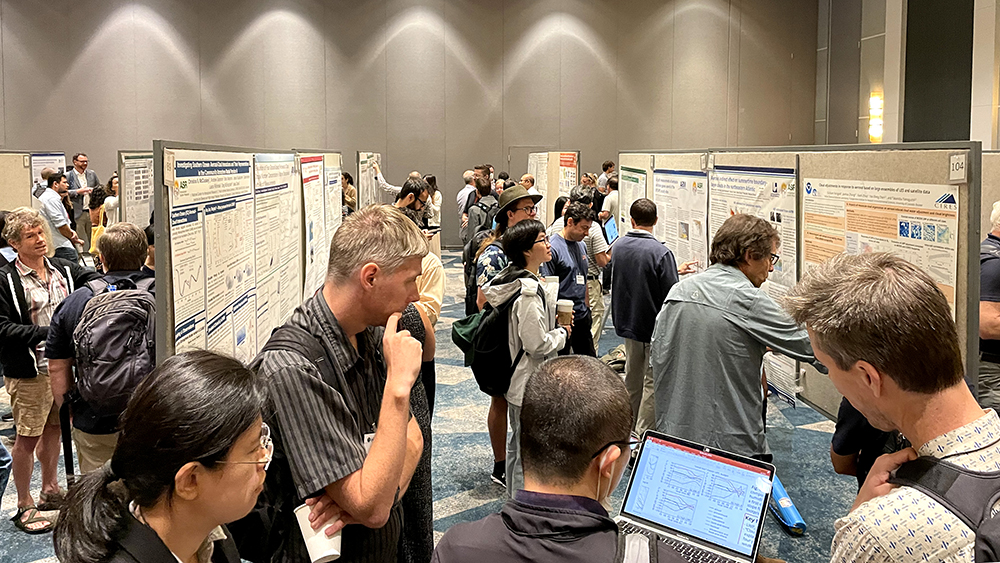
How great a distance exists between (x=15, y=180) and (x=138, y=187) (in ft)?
8.57

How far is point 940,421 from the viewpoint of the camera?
51.4 inches

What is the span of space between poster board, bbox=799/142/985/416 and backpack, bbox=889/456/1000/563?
1.17m

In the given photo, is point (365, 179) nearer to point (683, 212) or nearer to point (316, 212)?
point (316, 212)

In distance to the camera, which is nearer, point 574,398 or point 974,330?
point 574,398

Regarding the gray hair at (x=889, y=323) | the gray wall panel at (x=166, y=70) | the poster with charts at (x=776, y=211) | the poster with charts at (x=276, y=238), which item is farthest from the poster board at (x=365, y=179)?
the gray wall panel at (x=166, y=70)

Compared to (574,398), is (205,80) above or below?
above

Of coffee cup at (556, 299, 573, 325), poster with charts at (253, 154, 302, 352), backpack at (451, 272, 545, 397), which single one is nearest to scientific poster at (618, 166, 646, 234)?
coffee cup at (556, 299, 573, 325)

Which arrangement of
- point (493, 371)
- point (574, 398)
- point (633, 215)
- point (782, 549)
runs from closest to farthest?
point (574, 398)
point (782, 549)
point (493, 371)
point (633, 215)

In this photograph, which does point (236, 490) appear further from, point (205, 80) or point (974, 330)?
point (205, 80)

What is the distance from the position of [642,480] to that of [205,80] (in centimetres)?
1584

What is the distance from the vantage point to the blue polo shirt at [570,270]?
513 centimetres

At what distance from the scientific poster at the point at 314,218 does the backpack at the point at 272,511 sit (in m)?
2.30

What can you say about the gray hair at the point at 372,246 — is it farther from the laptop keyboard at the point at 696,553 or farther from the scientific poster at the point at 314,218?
the scientific poster at the point at 314,218

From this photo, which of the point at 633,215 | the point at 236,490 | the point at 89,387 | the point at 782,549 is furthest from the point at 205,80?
the point at 236,490
